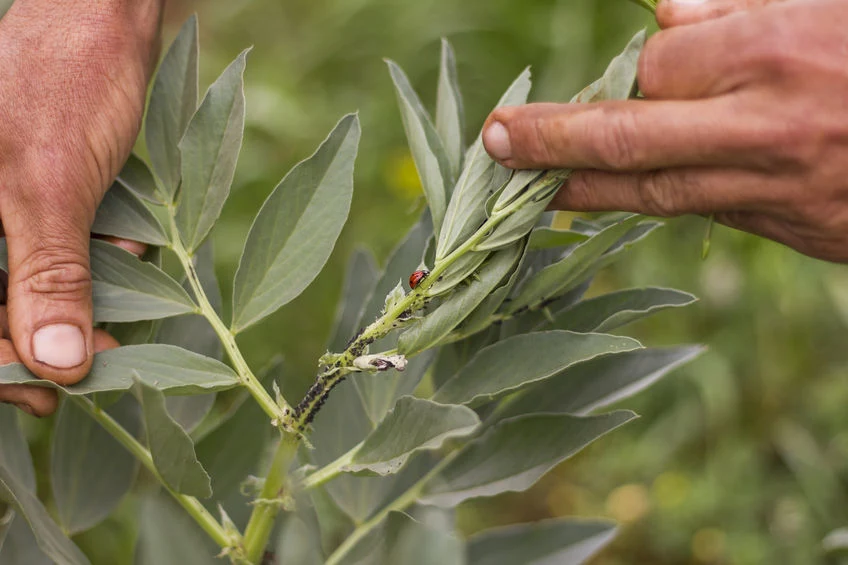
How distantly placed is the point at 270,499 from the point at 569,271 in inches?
11.1

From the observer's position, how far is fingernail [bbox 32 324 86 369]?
1.97ft

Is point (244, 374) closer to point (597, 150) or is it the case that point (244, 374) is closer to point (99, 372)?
point (99, 372)

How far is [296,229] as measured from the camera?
0.66 metres

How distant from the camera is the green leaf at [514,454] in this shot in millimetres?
627

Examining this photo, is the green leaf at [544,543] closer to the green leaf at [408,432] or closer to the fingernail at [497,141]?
the green leaf at [408,432]

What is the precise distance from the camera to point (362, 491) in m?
0.76

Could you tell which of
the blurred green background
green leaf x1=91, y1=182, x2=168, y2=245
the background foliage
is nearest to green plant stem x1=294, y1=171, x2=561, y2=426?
green leaf x1=91, y1=182, x2=168, y2=245

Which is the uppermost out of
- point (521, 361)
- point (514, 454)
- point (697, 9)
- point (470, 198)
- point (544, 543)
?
point (697, 9)

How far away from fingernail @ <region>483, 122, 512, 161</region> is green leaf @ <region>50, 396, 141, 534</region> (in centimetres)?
42

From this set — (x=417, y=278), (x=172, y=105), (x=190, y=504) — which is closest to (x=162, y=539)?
(x=190, y=504)

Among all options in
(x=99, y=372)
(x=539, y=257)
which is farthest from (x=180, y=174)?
(x=539, y=257)

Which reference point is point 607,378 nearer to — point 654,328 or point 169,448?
point 169,448

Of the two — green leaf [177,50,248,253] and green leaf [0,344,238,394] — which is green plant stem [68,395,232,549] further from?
green leaf [177,50,248,253]

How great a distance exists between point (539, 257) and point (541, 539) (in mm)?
264
